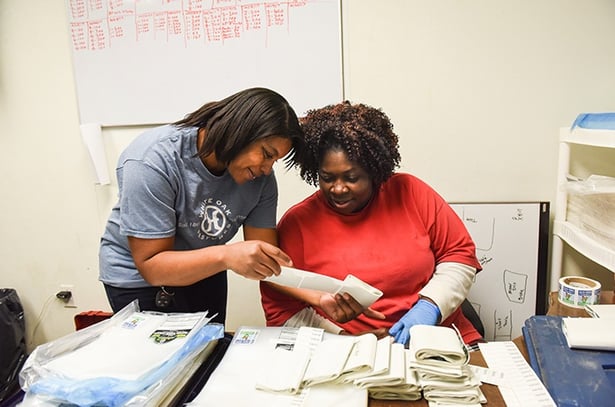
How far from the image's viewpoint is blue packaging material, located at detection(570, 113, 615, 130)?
130 cm

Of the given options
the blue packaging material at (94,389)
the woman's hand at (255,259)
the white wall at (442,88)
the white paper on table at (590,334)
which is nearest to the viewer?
the blue packaging material at (94,389)

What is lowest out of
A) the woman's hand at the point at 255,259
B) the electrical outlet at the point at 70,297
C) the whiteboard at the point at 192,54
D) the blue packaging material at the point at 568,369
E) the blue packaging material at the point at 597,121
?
the electrical outlet at the point at 70,297

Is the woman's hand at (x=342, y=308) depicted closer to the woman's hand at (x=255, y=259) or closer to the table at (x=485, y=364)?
the woman's hand at (x=255, y=259)

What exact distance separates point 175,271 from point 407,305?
63cm

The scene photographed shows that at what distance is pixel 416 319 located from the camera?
1086 millimetres

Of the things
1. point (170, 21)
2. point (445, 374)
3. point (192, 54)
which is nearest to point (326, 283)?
point (445, 374)

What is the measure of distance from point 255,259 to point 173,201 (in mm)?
274

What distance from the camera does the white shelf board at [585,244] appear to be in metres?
1.26

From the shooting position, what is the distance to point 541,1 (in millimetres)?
1681

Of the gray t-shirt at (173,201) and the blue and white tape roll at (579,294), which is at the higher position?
the gray t-shirt at (173,201)

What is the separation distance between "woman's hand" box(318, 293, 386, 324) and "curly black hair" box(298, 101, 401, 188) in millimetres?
356

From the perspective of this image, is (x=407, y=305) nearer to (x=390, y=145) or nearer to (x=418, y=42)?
(x=390, y=145)

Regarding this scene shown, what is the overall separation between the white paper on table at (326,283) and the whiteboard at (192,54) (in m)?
1.02

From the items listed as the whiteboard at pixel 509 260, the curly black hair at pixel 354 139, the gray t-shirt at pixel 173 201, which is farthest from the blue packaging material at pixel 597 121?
the gray t-shirt at pixel 173 201
